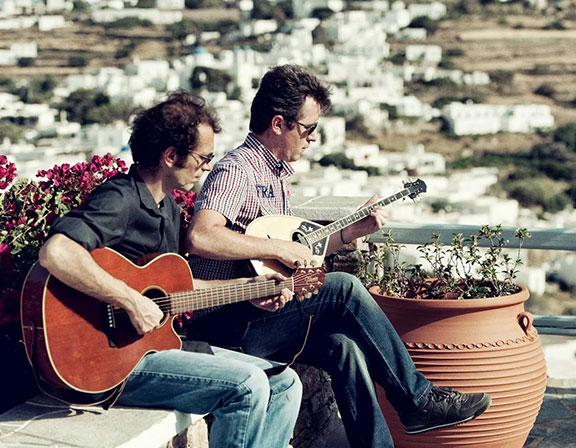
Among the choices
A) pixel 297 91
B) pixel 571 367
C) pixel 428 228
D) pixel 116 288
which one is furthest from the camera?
pixel 571 367

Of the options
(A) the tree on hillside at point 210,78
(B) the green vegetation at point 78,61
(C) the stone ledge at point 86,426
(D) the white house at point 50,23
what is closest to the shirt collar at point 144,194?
(C) the stone ledge at point 86,426

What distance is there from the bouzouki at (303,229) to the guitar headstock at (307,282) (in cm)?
9

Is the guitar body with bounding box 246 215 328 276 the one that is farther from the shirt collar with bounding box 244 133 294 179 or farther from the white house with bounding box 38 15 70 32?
the white house with bounding box 38 15 70 32

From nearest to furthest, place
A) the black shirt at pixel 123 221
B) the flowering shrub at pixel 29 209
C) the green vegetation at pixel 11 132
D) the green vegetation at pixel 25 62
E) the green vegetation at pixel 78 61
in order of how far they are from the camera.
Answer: the black shirt at pixel 123 221 → the flowering shrub at pixel 29 209 → the green vegetation at pixel 11 132 → the green vegetation at pixel 25 62 → the green vegetation at pixel 78 61

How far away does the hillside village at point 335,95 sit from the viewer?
147 ft

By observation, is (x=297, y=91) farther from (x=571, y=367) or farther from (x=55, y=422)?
(x=571, y=367)

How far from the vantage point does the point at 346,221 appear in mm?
2949

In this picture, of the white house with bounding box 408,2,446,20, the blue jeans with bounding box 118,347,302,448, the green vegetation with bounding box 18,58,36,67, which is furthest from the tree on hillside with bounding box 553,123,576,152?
the blue jeans with bounding box 118,347,302,448

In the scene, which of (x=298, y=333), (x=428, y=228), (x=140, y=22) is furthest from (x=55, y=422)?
(x=140, y=22)

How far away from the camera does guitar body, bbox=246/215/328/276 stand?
2.71 m

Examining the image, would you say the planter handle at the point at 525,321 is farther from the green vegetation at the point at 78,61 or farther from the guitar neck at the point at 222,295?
the green vegetation at the point at 78,61

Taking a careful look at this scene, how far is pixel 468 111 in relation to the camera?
63.6 metres

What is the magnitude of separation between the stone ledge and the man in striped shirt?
0.39 m

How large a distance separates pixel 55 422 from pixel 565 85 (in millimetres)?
68916
